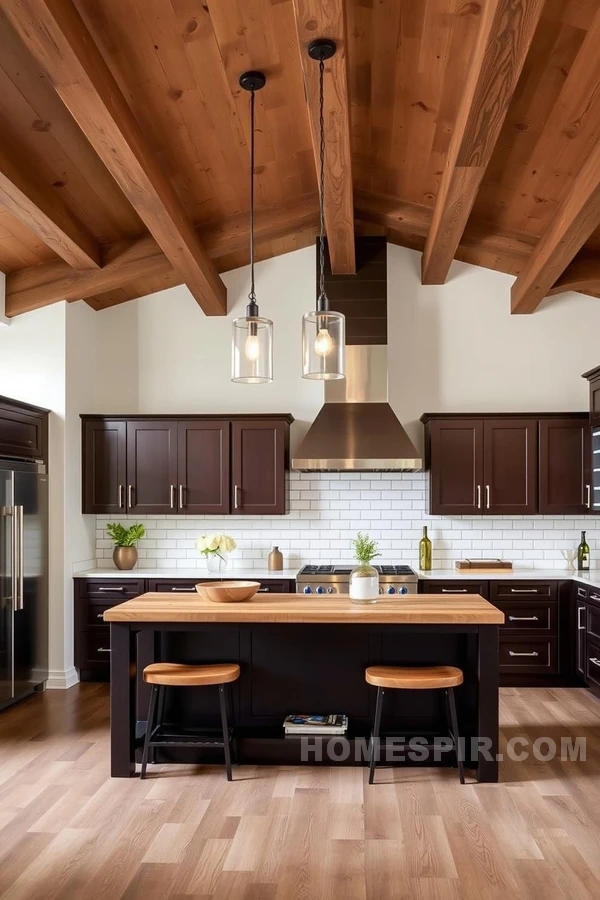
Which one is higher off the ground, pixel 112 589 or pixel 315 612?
pixel 315 612

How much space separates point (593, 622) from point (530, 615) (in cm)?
52

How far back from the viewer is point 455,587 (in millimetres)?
5953

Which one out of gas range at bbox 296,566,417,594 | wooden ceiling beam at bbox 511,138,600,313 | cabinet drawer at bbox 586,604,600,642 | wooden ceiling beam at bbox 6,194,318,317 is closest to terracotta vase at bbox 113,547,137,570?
gas range at bbox 296,566,417,594

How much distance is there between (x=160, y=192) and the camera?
14.7ft

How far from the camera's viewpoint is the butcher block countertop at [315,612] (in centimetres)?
387

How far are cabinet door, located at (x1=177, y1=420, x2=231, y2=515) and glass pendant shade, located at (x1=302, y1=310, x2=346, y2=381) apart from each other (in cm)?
309

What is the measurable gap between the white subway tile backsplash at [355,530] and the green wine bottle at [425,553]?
12 centimetres

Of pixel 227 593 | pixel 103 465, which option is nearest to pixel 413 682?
pixel 227 593

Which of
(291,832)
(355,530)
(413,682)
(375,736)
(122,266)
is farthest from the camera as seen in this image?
(355,530)

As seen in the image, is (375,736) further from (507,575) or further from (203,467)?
(203,467)

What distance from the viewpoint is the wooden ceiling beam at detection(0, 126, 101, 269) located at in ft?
13.7

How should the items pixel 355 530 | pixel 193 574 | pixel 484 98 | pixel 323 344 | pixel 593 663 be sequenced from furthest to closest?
pixel 355 530 < pixel 193 574 < pixel 593 663 < pixel 484 98 < pixel 323 344

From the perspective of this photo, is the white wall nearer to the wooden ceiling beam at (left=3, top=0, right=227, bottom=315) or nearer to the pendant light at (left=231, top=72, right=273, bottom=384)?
the wooden ceiling beam at (left=3, top=0, right=227, bottom=315)

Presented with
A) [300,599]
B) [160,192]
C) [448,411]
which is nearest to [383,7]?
[160,192]
